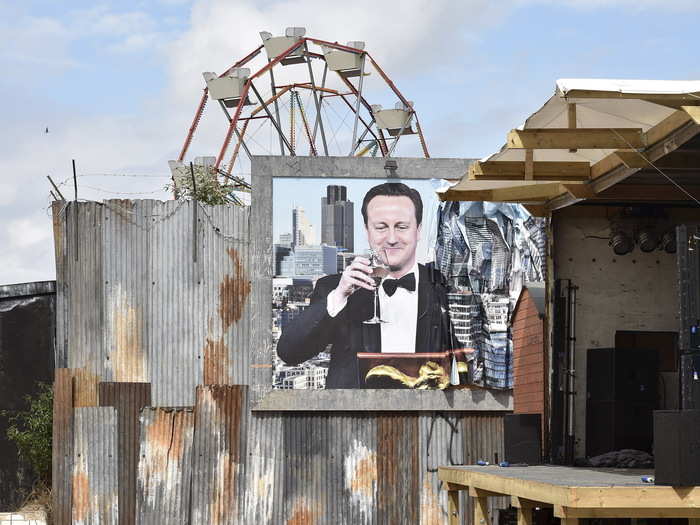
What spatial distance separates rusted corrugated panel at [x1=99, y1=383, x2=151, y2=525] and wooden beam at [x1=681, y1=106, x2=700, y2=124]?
31.5 ft

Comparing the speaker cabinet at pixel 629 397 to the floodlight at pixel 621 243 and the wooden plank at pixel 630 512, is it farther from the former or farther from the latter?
the wooden plank at pixel 630 512

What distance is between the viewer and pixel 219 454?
1714cm

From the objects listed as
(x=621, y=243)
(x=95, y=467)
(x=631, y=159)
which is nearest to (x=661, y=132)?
(x=631, y=159)

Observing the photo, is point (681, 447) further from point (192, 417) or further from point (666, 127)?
point (192, 417)

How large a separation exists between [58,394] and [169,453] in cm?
176

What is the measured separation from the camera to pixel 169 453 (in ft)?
56.3

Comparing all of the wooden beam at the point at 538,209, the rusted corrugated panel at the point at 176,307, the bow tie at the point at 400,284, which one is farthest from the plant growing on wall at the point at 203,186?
the wooden beam at the point at 538,209

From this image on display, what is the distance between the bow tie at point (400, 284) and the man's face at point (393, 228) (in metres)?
0.18

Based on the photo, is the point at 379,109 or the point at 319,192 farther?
the point at 379,109

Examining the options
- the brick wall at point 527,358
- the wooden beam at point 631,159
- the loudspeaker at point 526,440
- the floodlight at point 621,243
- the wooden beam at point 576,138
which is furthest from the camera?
the brick wall at point 527,358

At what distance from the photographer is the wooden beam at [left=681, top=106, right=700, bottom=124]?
9.95 m

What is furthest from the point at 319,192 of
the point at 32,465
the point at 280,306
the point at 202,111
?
the point at 202,111

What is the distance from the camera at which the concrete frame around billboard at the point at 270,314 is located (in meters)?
17.2

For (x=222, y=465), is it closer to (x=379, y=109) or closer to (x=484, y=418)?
(x=484, y=418)
